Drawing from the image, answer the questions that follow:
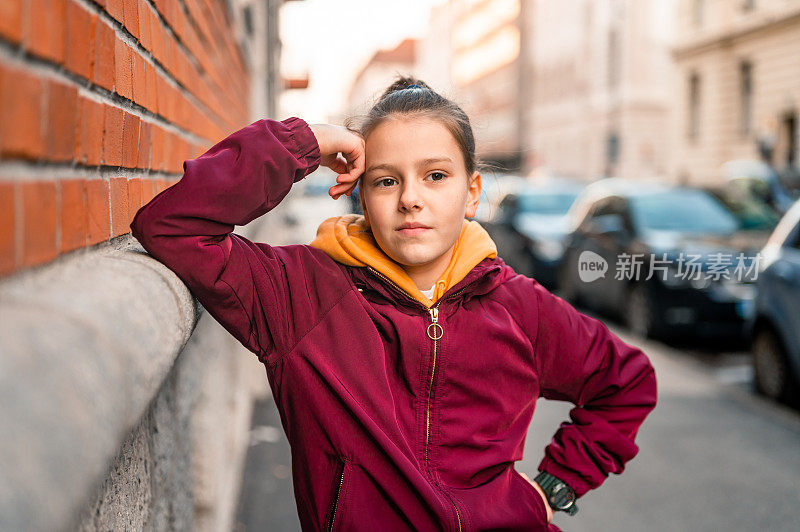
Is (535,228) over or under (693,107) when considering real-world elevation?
under

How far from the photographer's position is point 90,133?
129 cm

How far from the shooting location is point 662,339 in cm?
868

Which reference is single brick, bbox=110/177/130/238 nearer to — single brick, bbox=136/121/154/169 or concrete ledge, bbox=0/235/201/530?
single brick, bbox=136/121/154/169

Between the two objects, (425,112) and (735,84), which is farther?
(735,84)

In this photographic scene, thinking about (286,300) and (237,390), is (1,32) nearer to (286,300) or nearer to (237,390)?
(286,300)

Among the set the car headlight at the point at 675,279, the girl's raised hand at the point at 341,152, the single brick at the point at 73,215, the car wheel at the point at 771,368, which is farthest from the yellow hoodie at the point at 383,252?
the car headlight at the point at 675,279

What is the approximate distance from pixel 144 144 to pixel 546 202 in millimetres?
12449

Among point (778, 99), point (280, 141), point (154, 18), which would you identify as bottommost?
point (280, 141)

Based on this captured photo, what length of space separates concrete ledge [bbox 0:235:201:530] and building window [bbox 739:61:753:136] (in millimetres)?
30383

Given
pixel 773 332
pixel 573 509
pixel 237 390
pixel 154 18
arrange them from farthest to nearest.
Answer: pixel 773 332
pixel 237 390
pixel 573 509
pixel 154 18

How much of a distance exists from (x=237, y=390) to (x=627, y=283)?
212 inches

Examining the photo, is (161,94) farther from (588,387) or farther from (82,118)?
(588,387)

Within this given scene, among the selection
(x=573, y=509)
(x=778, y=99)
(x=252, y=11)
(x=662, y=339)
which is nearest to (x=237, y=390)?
(x=573, y=509)

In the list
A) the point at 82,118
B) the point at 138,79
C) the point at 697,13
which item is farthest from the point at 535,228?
the point at 697,13
